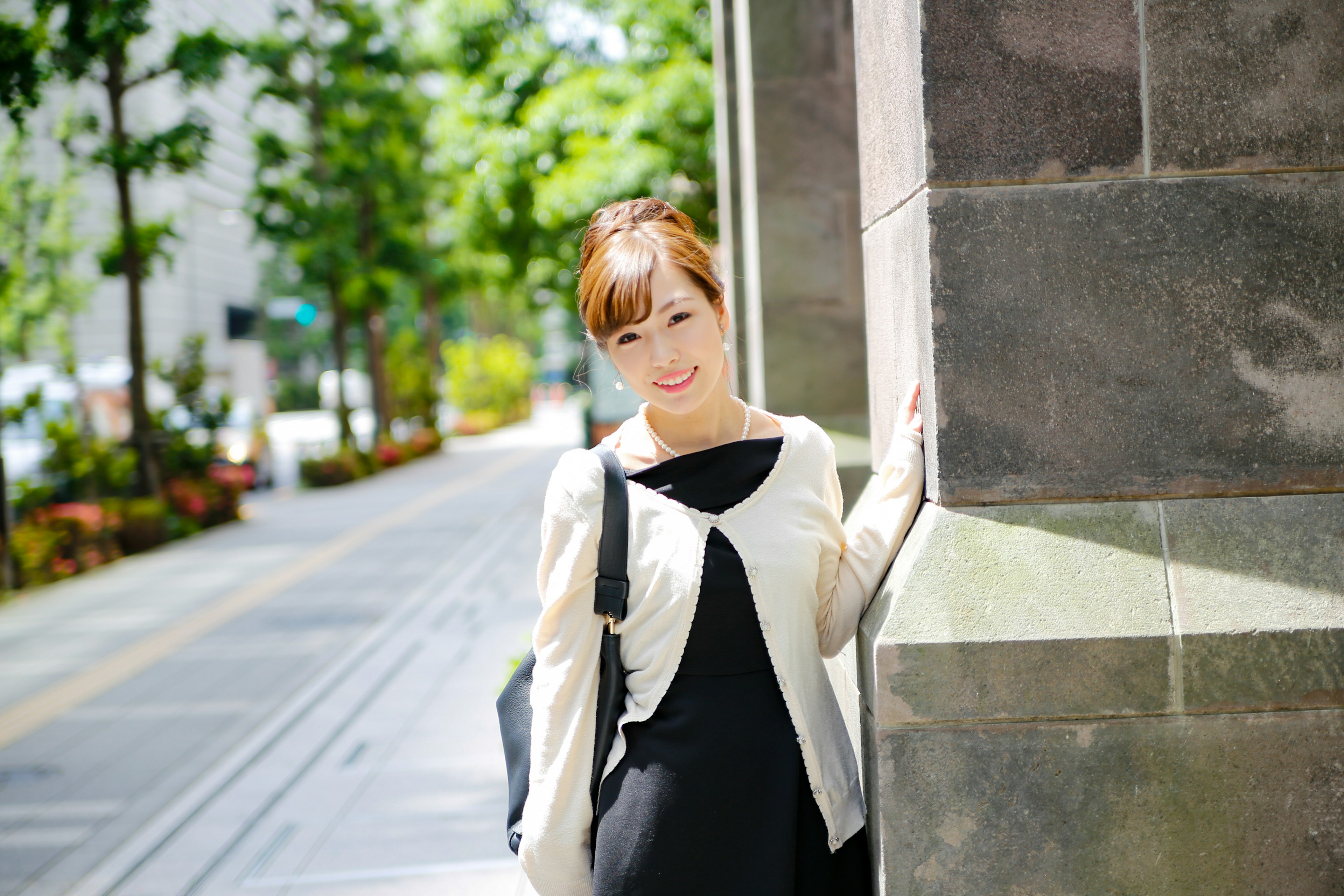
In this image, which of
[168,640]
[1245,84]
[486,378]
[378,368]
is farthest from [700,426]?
[486,378]

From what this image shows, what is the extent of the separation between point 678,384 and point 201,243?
141 ft

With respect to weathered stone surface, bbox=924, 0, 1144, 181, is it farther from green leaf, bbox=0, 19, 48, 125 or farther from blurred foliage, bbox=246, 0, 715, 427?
green leaf, bbox=0, 19, 48, 125

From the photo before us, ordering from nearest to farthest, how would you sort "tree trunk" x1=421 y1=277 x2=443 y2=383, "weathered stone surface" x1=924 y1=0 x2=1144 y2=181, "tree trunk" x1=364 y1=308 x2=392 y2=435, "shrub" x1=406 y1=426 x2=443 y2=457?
"weathered stone surface" x1=924 y1=0 x2=1144 y2=181, "tree trunk" x1=364 y1=308 x2=392 y2=435, "shrub" x1=406 y1=426 x2=443 y2=457, "tree trunk" x1=421 y1=277 x2=443 y2=383

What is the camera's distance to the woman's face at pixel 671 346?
2.00m

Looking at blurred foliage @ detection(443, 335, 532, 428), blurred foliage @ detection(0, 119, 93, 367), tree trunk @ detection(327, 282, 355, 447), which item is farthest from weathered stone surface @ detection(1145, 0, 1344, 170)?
blurred foliage @ detection(443, 335, 532, 428)

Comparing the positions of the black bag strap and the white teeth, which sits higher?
the white teeth

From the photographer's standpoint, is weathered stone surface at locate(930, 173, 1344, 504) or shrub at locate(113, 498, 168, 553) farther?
shrub at locate(113, 498, 168, 553)

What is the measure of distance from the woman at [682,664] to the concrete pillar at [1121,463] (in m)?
0.16

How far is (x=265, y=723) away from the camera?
615 cm

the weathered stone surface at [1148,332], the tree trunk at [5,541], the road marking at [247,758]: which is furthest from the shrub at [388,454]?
the weathered stone surface at [1148,332]

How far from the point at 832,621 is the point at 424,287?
30.6 meters

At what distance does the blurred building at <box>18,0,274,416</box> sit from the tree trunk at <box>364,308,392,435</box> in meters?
3.32

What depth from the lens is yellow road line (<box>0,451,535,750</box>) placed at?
256 inches

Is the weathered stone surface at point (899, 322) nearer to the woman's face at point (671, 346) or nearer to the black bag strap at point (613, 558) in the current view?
the woman's face at point (671, 346)
